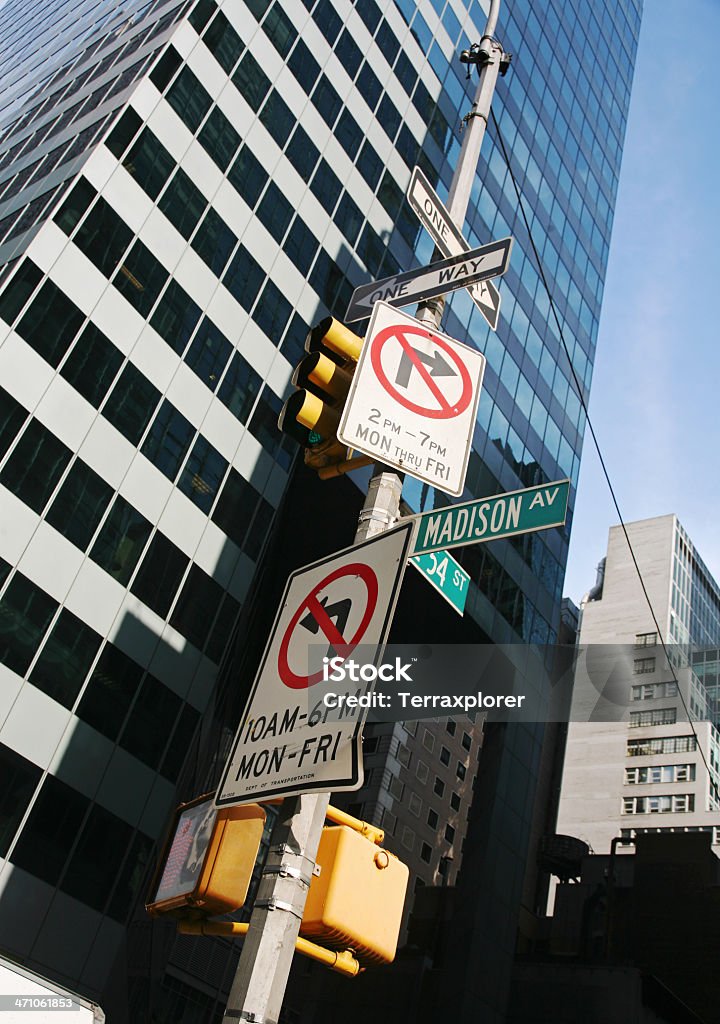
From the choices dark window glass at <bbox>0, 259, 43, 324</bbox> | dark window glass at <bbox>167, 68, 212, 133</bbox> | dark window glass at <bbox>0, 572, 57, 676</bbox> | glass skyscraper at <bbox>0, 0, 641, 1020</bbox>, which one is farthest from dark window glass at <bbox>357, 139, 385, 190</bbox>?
dark window glass at <bbox>0, 572, 57, 676</bbox>

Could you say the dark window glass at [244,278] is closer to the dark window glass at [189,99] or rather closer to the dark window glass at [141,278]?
the dark window glass at [141,278]

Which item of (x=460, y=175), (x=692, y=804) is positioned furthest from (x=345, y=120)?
(x=692, y=804)

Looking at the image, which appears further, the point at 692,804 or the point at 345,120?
the point at 692,804

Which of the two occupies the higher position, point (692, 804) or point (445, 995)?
point (692, 804)

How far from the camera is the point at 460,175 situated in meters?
7.76

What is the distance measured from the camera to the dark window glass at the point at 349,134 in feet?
120

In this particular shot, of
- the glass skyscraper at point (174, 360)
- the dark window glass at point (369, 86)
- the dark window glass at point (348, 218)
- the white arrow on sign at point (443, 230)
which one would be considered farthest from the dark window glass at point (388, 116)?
the white arrow on sign at point (443, 230)

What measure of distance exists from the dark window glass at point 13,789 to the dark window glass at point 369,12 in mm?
32937

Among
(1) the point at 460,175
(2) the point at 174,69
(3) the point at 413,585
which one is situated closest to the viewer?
(1) the point at 460,175

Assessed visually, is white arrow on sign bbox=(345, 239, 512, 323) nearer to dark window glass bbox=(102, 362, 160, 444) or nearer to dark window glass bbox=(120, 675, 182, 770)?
dark window glass bbox=(102, 362, 160, 444)

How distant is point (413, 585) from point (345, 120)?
1923 cm

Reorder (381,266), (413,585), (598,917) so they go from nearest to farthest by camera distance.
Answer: (413,585)
(381,266)
(598,917)

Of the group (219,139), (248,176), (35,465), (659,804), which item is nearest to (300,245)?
(248,176)

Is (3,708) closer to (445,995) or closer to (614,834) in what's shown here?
(445,995)
